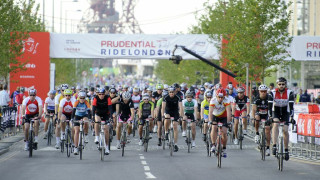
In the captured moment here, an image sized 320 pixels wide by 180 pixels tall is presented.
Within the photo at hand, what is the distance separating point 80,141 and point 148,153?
2736mm

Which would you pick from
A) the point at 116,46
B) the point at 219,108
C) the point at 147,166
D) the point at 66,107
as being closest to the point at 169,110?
the point at 66,107

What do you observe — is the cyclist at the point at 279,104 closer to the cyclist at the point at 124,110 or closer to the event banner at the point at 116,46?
the cyclist at the point at 124,110

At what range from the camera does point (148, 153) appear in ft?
65.2

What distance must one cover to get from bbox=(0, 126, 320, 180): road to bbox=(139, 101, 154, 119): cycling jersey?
1249 millimetres

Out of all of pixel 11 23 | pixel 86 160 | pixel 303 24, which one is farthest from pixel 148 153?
pixel 303 24

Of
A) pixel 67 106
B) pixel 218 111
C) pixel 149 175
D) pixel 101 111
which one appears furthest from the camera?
pixel 67 106

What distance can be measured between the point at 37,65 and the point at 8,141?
15.5 m

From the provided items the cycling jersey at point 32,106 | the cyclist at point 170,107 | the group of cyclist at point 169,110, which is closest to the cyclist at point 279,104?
the group of cyclist at point 169,110

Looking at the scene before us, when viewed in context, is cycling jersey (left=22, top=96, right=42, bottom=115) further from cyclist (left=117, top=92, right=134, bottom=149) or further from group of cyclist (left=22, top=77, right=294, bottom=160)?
cyclist (left=117, top=92, right=134, bottom=149)

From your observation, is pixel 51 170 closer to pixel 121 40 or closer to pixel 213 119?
pixel 213 119

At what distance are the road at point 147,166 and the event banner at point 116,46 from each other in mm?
18681

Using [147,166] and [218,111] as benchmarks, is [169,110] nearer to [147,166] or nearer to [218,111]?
[218,111]

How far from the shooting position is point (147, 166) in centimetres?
1598

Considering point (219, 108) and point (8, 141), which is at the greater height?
point (219, 108)
